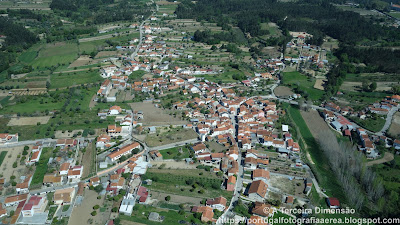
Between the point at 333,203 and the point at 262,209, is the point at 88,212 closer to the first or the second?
the point at 262,209

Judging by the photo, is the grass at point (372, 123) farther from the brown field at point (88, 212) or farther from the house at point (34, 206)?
the house at point (34, 206)

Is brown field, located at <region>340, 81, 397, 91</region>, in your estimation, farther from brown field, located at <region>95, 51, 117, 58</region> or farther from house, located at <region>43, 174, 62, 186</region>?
house, located at <region>43, 174, 62, 186</region>

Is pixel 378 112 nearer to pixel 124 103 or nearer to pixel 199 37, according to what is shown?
pixel 124 103

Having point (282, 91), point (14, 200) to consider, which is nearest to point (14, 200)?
point (14, 200)

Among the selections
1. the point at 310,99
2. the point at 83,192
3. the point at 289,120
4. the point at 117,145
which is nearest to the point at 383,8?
the point at 310,99

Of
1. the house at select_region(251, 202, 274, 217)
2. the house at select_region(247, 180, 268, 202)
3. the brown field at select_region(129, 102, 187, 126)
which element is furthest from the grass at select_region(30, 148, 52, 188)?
the house at select_region(251, 202, 274, 217)
